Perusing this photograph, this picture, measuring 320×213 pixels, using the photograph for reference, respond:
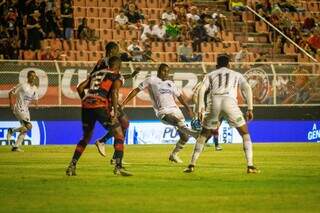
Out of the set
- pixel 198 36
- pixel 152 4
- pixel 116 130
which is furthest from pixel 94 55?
pixel 116 130

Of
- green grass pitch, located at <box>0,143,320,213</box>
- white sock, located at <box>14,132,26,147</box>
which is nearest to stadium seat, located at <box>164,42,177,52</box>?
white sock, located at <box>14,132,26,147</box>

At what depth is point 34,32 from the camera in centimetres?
3244

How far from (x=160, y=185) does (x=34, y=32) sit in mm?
18197

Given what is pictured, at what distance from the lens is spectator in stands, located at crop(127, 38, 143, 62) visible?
33000 mm

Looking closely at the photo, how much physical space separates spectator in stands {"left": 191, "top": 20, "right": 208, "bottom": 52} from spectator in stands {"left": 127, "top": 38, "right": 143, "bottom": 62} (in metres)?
2.90

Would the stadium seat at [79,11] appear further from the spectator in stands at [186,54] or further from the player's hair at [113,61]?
the player's hair at [113,61]

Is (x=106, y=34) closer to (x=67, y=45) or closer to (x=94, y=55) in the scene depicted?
(x=94, y=55)

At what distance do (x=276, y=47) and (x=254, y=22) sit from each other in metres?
1.77

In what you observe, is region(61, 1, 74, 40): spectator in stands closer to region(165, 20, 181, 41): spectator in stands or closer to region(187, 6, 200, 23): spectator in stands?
region(165, 20, 181, 41): spectator in stands

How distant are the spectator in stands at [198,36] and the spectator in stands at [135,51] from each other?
290cm

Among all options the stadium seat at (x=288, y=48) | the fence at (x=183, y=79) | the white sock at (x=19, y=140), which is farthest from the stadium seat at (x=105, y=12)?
the white sock at (x=19, y=140)

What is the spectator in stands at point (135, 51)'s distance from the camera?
1299 inches

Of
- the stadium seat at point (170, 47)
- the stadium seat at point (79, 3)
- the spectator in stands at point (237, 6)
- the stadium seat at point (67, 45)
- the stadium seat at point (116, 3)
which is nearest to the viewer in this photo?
the stadium seat at point (67, 45)

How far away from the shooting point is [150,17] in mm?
36500
